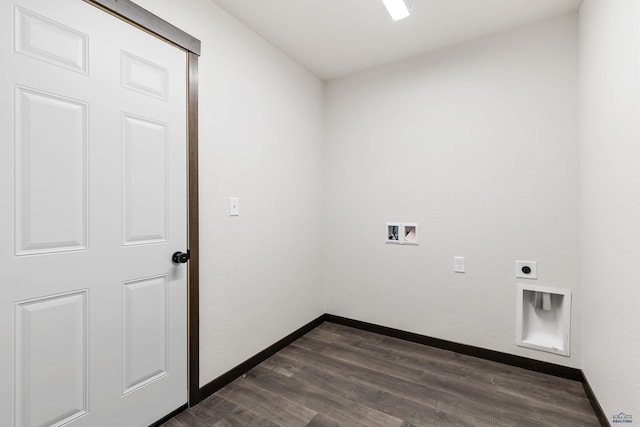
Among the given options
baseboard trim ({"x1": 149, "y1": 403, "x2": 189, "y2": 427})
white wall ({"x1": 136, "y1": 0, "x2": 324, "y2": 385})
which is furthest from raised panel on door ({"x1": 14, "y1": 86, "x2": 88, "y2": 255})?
baseboard trim ({"x1": 149, "y1": 403, "x2": 189, "y2": 427})

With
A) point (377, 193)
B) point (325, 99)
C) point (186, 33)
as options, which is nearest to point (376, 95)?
point (325, 99)

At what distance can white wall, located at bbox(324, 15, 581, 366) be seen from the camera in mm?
2064

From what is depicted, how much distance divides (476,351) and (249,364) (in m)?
1.77

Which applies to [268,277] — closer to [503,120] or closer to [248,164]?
[248,164]

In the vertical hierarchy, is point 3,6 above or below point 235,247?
above

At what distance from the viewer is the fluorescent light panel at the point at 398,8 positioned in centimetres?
187

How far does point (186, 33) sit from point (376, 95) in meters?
1.69

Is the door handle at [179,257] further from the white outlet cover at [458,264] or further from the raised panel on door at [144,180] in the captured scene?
the white outlet cover at [458,264]

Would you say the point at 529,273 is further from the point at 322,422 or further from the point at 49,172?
the point at 49,172

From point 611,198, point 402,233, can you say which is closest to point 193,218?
point 402,233

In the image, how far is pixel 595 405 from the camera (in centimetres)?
169

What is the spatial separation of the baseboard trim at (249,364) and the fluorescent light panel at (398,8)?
8.57 feet

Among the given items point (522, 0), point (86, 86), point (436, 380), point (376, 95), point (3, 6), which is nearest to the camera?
point (3, 6)

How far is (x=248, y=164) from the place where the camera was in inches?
85.9
